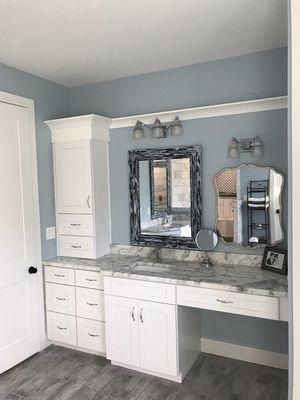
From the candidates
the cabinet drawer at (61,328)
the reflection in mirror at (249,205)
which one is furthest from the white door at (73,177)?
the reflection in mirror at (249,205)

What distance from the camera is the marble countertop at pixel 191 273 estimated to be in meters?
2.33

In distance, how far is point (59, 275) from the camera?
314cm

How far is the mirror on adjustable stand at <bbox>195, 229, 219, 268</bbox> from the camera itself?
2.89 metres

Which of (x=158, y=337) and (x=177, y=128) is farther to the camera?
(x=177, y=128)

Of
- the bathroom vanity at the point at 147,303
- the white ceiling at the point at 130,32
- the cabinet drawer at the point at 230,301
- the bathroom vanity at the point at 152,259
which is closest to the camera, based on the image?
the white ceiling at the point at 130,32

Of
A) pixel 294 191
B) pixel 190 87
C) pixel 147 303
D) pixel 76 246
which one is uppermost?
pixel 190 87

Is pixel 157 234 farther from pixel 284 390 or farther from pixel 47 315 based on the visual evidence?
pixel 284 390

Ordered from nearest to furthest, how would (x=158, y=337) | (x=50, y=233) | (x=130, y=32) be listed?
(x=130, y=32), (x=158, y=337), (x=50, y=233)

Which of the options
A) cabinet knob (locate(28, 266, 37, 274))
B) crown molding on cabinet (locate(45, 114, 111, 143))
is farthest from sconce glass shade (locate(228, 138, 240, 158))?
cabinet knob (locate(28, 266, 37, 274))

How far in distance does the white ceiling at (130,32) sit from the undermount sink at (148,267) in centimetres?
180

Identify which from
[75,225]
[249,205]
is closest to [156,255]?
[75,225]

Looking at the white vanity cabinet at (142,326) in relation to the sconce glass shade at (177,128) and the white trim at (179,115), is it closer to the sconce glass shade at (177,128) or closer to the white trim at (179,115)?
the sconce glass shade at (177,128)

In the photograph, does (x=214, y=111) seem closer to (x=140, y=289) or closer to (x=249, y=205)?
(x=249, y=205)

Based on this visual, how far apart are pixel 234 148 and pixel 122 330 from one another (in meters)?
1.79
